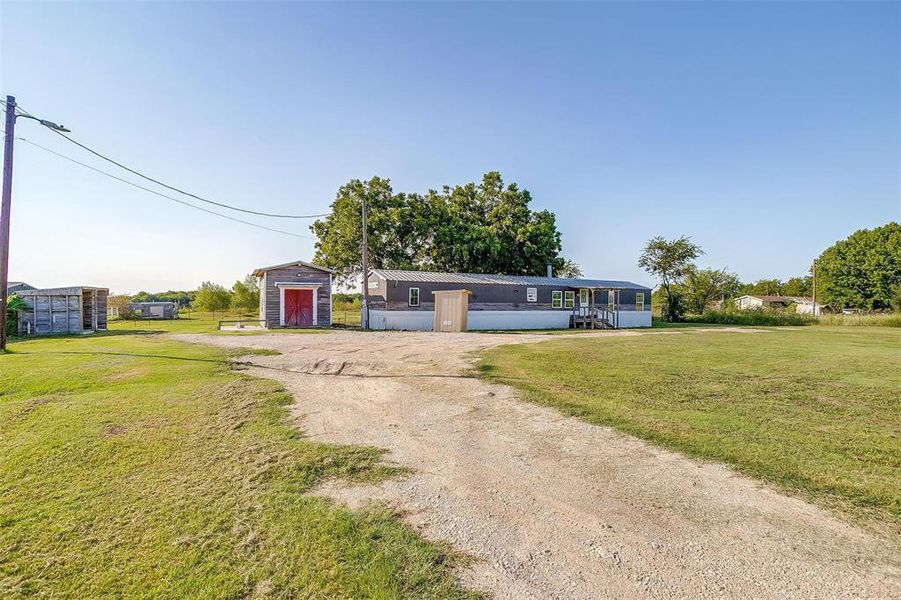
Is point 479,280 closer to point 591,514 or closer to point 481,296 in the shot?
point 481,296

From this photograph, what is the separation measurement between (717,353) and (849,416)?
8.13 meters

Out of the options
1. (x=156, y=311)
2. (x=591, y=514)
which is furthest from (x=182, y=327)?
(x=591, y=514)


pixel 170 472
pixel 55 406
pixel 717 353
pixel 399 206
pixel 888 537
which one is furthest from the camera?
pixel 399 206

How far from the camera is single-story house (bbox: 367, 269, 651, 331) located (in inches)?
993

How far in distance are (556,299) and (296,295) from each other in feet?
57.0

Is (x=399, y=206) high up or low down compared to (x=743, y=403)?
up

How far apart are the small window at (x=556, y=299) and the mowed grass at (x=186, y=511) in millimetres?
25302

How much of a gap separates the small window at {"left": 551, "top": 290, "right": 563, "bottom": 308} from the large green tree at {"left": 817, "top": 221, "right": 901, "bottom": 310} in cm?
4209

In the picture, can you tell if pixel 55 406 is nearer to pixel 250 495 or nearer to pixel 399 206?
pixel 250 495

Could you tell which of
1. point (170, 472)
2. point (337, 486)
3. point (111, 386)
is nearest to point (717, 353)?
point (337, 486)

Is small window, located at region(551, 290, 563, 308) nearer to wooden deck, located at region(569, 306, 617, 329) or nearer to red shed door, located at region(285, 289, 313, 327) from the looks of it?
wooden deck, located at region(569, 306, 617, 329)

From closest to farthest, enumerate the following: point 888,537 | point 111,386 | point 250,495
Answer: point 888,537 → point 250,495 → point 111,386

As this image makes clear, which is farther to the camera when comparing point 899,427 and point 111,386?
point 111,386

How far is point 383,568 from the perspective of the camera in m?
2.96
